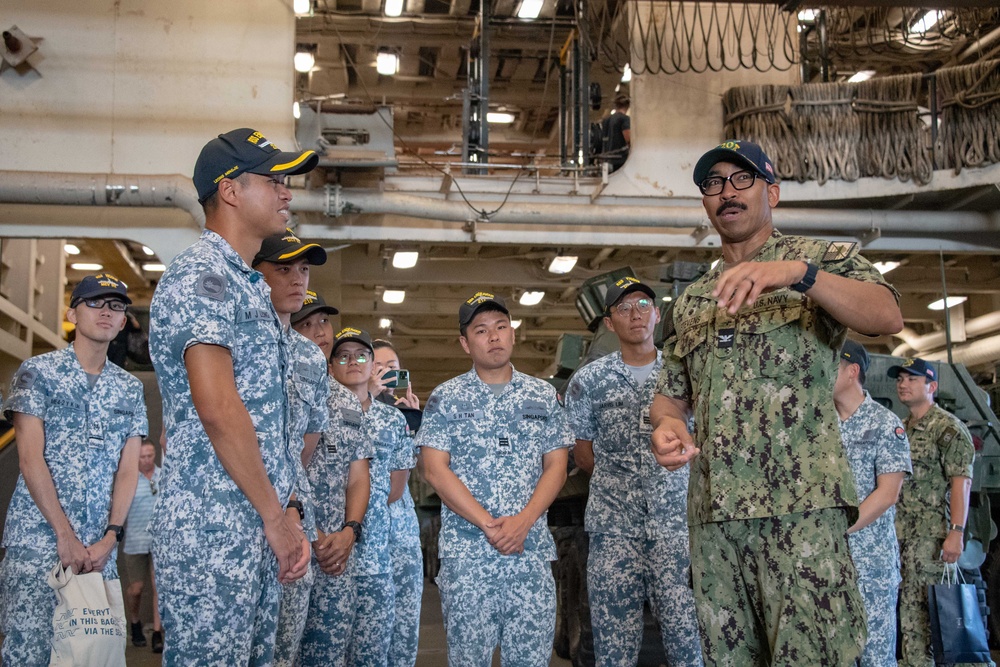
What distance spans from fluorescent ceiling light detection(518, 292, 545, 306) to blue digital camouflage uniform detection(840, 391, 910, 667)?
951cm

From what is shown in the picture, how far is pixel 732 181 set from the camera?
296 centimetres

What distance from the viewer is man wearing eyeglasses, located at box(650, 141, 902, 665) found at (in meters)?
2.61

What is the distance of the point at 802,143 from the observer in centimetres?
1110

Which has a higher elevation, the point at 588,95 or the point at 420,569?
the point at 588,95

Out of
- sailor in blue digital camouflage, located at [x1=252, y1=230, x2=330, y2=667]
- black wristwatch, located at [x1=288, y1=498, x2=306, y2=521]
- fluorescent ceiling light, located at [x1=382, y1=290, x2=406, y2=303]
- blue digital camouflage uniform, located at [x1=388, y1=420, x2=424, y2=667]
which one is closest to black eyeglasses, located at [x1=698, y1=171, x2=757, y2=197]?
sailor in blue digital camouflage, located at [x1=252, y1=230, x2=330, y2=667]

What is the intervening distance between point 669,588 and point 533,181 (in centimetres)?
707

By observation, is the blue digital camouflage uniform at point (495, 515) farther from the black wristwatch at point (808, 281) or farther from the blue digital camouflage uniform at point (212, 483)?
the black wristwatch at point (808, 281)

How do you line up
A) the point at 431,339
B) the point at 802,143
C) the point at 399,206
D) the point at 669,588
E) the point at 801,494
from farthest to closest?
the point at 431,339 → the point at 802,143 → the point at 399,206 → the point at 669,588 → the point at 801,494

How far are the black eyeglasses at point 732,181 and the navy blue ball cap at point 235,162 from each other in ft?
3.54

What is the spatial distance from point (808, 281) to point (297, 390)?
5.94 feet

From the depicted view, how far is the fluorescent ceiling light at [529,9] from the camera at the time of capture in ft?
38.9

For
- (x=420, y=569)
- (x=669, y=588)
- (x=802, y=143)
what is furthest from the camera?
(x=802, y=143)

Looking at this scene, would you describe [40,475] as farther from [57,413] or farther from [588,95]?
[588,95]

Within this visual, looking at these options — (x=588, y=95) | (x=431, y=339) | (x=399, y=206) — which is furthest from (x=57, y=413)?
(x=431, y=339)
